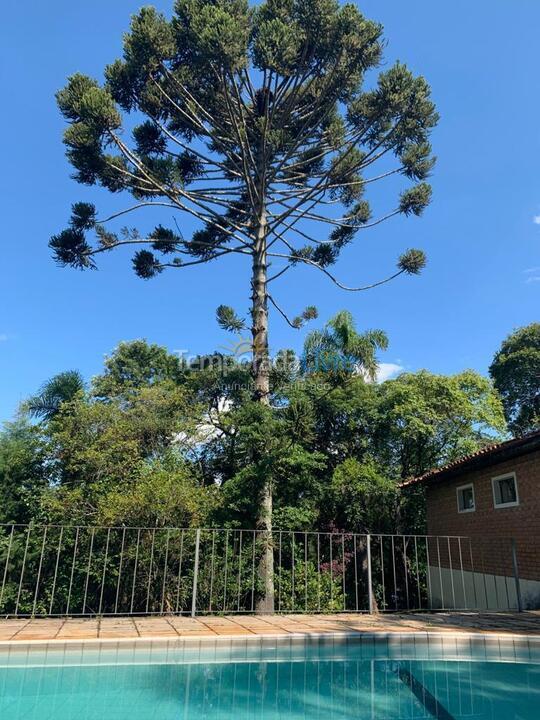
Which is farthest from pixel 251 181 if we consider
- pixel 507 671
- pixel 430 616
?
pixel 507 671

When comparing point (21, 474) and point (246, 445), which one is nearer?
point (246, 445)

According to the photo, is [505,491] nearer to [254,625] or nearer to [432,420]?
[432,420]

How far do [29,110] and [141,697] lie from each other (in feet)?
45.3

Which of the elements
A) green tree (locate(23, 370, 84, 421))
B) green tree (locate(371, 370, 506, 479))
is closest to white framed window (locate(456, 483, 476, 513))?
green tree (locate(371, 370, 506, 479))

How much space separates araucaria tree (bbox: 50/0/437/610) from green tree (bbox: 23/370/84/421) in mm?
3465

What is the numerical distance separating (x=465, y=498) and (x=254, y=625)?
6.80 meters

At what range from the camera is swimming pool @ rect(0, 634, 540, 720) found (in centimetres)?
430

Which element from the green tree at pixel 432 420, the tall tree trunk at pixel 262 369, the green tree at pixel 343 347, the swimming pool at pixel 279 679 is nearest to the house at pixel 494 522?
the swimming pool at pixel 279 679

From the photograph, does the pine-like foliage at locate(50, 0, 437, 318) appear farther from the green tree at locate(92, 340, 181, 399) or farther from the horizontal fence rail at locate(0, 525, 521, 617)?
the green tree at locate(92, 340, 181, 399)

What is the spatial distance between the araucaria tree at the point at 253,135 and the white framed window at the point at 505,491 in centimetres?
471

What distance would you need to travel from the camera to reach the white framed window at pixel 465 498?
1129cm

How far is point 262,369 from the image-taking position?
12.0 meters

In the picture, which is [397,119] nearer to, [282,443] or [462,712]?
[282,443]

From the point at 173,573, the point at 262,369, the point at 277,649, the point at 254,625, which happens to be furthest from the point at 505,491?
the point at 173,573
